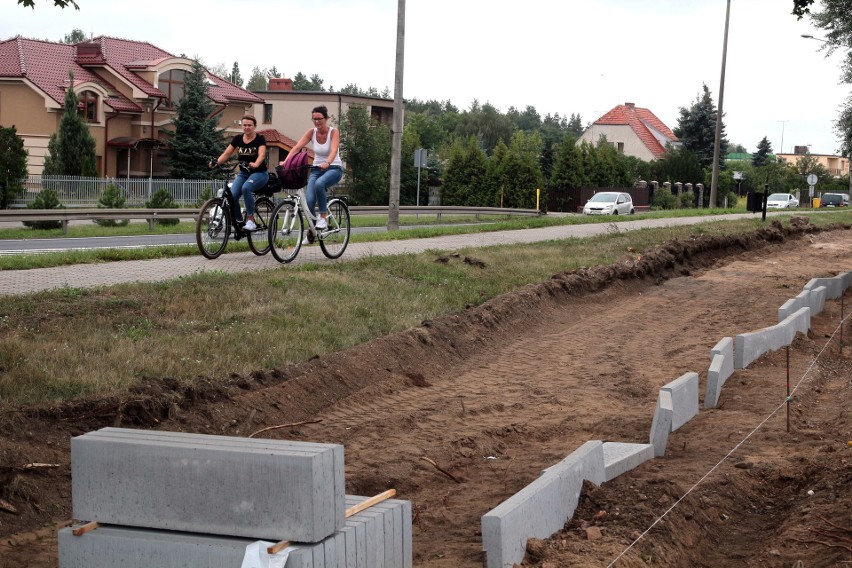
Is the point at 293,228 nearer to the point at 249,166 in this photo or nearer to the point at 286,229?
the point at 286,229

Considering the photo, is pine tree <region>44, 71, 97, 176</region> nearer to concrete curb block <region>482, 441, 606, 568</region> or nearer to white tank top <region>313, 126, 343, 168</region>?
white tank top <region>313, 126, 343, 168</region>

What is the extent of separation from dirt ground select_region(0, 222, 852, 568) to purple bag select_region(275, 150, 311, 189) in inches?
125

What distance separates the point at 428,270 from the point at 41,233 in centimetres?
1621

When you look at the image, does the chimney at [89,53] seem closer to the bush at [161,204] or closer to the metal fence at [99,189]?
the metal fence at [99,189]

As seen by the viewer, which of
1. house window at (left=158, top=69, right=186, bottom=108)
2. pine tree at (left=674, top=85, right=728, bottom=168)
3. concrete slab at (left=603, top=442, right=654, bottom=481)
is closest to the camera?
concrete slab at (left=603, top=442, right=654, bottom=481)

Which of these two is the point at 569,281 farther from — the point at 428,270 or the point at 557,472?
the point at 557,472

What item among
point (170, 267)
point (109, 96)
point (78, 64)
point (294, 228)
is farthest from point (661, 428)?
point (78, 64)

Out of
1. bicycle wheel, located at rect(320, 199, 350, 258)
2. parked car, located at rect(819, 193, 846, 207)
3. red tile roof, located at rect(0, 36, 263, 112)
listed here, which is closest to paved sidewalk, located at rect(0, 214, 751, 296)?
bicycle wheel, located at rect(320, 199, 350, 258)

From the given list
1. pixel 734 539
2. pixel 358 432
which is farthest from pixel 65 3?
pixel 734 539

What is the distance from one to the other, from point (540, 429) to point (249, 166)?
6932 mm

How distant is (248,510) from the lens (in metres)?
4.21

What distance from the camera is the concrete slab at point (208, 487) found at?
13.6ft

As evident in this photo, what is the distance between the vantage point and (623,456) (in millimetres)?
6789

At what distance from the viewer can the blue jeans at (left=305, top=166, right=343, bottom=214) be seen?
14.1 m
